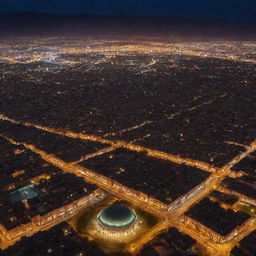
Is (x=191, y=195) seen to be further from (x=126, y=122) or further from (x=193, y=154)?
(x=126, y=122)

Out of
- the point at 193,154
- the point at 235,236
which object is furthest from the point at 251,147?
the point at 235,236

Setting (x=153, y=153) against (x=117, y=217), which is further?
(x=153, y=153)

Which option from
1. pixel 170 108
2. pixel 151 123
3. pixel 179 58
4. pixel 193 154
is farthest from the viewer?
pixel 179 58

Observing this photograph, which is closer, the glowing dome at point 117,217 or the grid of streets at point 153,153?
the glowing dome at point 117,217

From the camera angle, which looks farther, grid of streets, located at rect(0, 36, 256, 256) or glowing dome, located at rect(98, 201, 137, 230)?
grid of streets, located at rect(0, 36, 256, 256)

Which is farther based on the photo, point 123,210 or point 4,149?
point 4,149

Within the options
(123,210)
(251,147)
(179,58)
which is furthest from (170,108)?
(179,58)

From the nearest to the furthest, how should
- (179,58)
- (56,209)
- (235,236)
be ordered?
A: (235,236), (56,209), (179,58)
